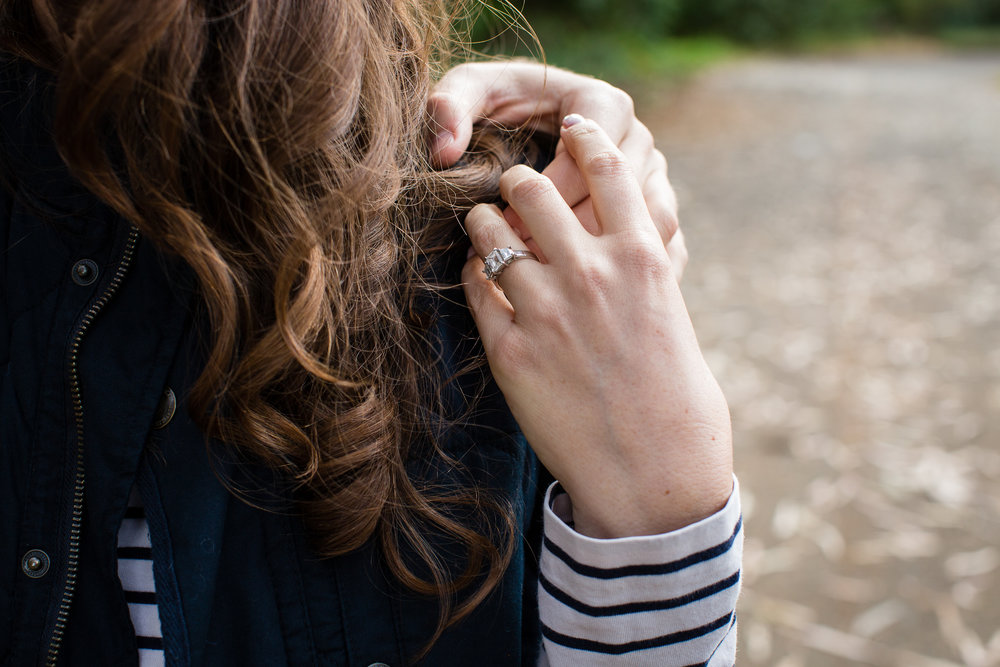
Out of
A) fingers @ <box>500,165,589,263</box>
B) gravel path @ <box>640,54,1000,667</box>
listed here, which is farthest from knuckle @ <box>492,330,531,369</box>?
gravel path @ <box>640,54,1000,667</box>

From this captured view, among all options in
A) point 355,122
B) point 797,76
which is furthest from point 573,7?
point 355,122

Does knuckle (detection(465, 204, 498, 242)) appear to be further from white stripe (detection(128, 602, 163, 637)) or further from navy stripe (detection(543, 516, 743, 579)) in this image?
white stripe (detection(128, 602, 163, 637))

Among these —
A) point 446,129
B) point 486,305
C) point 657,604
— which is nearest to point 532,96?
point 446,129

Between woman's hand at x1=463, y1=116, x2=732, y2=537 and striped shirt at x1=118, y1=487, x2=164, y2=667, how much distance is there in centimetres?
53

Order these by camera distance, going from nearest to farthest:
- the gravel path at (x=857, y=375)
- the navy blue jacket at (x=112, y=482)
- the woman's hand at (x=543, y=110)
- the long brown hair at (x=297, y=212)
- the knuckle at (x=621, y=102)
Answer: the long brown hair at (x=297, y=212)
the navy blue jacket at (x=112, y=482)
the woman's hand at (x=543, y=110)
the knuckle at (x=621, y=102)
the gravel path at (x=857, y=375)

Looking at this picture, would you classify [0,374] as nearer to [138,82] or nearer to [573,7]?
[138,82]

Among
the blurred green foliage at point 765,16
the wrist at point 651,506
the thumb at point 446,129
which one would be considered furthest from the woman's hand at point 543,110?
the blurred green foliage at point 765,16

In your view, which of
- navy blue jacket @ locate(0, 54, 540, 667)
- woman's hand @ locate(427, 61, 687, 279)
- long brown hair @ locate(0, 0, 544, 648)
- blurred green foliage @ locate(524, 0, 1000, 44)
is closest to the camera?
long brown hair @ locate(0, 0, 544, 648)

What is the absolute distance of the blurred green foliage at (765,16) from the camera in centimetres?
1102

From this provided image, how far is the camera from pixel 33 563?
3.32 ft

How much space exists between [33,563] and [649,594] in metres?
0.79

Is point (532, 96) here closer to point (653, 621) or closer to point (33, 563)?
point (653, 621)

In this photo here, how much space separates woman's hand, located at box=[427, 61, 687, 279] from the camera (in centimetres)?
123

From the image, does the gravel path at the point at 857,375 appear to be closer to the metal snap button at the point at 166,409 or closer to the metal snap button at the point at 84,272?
the metal snap button at the point at 166,409
